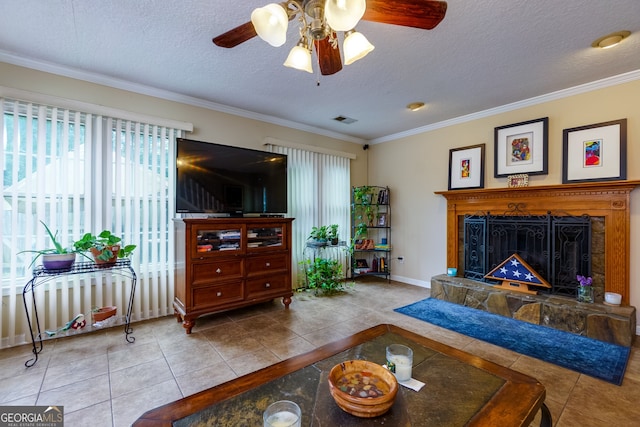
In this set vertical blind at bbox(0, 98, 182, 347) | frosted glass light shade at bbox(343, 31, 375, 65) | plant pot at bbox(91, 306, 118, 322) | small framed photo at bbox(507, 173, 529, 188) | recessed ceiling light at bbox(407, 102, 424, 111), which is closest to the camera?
frosted glass light shade at bbox(343, 31, 375, 65)

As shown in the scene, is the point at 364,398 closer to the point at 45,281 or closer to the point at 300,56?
the point at 300,56

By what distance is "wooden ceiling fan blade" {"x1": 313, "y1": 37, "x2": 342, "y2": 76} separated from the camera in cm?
152

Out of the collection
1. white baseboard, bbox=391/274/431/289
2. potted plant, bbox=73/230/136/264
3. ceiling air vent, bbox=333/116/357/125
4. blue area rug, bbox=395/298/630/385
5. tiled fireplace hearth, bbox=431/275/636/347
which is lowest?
blue area rug, bbox=395/298/630/385

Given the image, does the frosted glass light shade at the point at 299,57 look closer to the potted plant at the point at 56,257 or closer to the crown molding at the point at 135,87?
the crown molding at the point at 135,87

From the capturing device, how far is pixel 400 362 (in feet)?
4.07

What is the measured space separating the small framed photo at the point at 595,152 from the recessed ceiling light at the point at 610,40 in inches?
37.5

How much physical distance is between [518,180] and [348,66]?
246 cm

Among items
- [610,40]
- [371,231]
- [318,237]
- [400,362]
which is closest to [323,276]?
[318,237]

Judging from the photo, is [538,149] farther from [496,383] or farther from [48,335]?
[48,335]

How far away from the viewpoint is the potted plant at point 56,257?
2270mm

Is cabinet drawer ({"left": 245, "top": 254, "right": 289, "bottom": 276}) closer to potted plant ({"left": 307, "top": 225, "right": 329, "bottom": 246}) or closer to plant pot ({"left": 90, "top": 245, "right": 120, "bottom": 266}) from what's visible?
potted plant ({"left": 307, "top": 225, "right": 329, "bottom": 246})

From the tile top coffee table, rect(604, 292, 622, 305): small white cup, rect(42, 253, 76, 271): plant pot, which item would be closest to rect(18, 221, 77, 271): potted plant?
rect(42, 253, 76, 271): plant pot

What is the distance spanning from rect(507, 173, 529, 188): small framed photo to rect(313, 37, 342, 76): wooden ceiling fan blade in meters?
2.82

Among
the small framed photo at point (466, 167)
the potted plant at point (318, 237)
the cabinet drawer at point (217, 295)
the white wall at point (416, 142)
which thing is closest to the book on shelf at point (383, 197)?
the white wall at point (416, 142)
